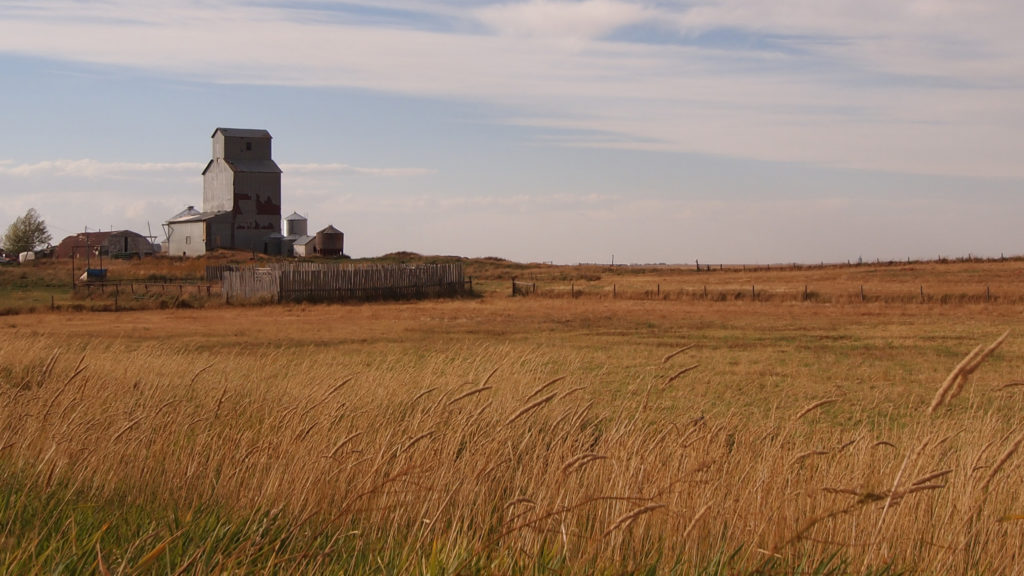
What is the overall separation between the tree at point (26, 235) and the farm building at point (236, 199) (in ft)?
125

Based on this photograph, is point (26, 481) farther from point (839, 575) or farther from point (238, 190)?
point (238, 190)

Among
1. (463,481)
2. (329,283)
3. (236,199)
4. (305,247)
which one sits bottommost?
(463,481)

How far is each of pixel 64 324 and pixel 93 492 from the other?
2994cm

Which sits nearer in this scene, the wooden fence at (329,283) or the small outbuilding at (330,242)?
the wooden fence at (329,283)

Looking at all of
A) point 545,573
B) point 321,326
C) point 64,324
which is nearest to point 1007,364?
point 545,573

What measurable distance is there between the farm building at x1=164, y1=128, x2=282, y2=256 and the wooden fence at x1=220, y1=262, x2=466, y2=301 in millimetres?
28228

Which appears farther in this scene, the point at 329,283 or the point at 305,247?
the point at 305,247

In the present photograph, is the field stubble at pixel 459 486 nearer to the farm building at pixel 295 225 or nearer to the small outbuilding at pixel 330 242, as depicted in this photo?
Result: the small outbuilding at pixel 330 242

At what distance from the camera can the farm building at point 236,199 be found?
73562 millimetres

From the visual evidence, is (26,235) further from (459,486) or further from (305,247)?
(459,486)

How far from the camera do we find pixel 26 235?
345 feet

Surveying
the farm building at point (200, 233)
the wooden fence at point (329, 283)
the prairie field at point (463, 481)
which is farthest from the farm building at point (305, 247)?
the prairie field at point (463, 481)

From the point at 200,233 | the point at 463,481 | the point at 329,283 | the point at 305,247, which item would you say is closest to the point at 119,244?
the point at 200,233

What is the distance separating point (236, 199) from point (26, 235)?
46.3 metres
